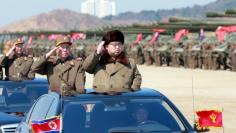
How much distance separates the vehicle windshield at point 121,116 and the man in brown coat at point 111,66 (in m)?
1.28

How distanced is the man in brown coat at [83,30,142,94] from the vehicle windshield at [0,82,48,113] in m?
3.38

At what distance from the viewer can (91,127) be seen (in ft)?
27.4

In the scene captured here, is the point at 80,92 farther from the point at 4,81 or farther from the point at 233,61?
the point at 233,61

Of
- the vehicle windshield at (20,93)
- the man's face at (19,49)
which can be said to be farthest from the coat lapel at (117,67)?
the man's face at (19,49)

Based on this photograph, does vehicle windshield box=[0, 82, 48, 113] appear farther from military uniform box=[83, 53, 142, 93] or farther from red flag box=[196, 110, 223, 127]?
red flag box=[196, 110, 223, 127]

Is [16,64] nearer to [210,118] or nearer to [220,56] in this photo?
[210,118]

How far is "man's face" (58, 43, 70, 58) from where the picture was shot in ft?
37.6

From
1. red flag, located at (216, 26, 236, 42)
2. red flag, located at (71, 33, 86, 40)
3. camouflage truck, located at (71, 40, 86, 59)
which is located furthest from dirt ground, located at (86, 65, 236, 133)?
red flag, located at (71, 33, 86, 40)

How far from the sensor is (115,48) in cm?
973

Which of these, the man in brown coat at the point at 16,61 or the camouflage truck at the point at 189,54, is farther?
the camouflage truck at the point at 189,54

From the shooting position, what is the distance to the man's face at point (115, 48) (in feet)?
31.9

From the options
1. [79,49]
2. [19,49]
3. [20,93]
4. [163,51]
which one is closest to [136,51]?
[163,51]

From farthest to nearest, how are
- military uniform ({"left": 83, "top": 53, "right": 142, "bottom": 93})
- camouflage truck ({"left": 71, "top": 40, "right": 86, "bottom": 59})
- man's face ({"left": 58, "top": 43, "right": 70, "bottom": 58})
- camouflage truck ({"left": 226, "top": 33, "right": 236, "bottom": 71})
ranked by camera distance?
camouflage truck ({"left": 71, "top": 40, "right": 86, "bottom": 59}) < camouflage truck ({"left": 226, "top": 33, "right": 236, "bottom": 71}) < man's face ({"left": 58, "top": 43, "right": 70, "bottom": 58}) < military uniform ({"left": 83, "top": 53, "right": 142, "bottom": 93})

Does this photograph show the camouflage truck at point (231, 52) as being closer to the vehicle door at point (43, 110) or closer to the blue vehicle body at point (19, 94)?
the blue vehicle body at point (19, 94)
